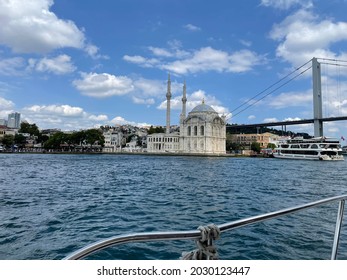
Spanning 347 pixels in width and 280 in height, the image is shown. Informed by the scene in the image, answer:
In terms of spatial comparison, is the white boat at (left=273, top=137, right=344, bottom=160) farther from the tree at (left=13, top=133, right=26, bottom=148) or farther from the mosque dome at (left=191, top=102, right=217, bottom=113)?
the tree at (left=13, top=133, right=26, bottom=148)

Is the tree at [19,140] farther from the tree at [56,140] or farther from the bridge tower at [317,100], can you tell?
the bridge tower at [317,100]

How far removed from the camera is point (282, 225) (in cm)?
630

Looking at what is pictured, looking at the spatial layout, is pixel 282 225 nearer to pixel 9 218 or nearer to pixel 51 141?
pixel 9 218

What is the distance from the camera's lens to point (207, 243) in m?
1.58

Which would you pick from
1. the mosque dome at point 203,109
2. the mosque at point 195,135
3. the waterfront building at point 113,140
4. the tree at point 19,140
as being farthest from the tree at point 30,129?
the mosque dome at point 203,109

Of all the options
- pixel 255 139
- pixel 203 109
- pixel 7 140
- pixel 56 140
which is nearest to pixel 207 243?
pixel 203 109

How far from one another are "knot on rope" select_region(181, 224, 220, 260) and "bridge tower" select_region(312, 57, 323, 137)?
5977 cm

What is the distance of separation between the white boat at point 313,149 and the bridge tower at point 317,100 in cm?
411

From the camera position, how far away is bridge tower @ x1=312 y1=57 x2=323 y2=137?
54.6 meters

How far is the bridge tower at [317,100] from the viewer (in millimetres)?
54625

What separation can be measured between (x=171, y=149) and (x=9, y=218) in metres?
71.5

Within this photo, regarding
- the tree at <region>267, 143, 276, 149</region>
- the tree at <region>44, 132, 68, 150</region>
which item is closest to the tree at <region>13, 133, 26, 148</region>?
the tree at <region>44, 132, 68, 150</region>

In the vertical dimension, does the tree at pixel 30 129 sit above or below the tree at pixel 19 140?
above

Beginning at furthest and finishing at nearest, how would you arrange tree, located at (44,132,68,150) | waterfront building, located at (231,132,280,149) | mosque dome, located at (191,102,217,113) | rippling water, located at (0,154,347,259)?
waterfront building, located at (231,132,280,149) → tree, located at (44,132,68,150) → mosque dome, located at (191,102,217,113) → rippling water, located at (0,154,347,259)
